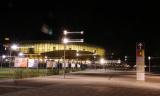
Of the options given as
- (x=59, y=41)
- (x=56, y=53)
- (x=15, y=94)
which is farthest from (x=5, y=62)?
(x=59, y=41)

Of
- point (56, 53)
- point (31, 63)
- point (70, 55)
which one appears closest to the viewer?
point (31, 63)

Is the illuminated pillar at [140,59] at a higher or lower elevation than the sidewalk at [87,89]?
higher

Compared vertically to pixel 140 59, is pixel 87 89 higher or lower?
lower

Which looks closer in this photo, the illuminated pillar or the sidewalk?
the sidewalk

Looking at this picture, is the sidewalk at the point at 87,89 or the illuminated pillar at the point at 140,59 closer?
the sidewalk at the point at 87,89

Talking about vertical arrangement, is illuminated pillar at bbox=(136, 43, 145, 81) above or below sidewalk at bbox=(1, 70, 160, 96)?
above

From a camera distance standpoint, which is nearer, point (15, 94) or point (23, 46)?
point (15, 94)

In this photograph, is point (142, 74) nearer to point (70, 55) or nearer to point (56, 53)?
point (70, 55)

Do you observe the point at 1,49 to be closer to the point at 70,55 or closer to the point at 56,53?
the point at 56,53

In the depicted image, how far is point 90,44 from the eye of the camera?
194625mm

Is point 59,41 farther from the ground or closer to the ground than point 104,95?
farther from the ground

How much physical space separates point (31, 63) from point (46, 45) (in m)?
121

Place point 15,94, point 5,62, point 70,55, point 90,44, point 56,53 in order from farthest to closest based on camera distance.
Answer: point 90,44 → point 56,53 → point 70,55 → point 5,62 → point 15,94

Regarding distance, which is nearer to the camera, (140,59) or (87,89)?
(87,89)
